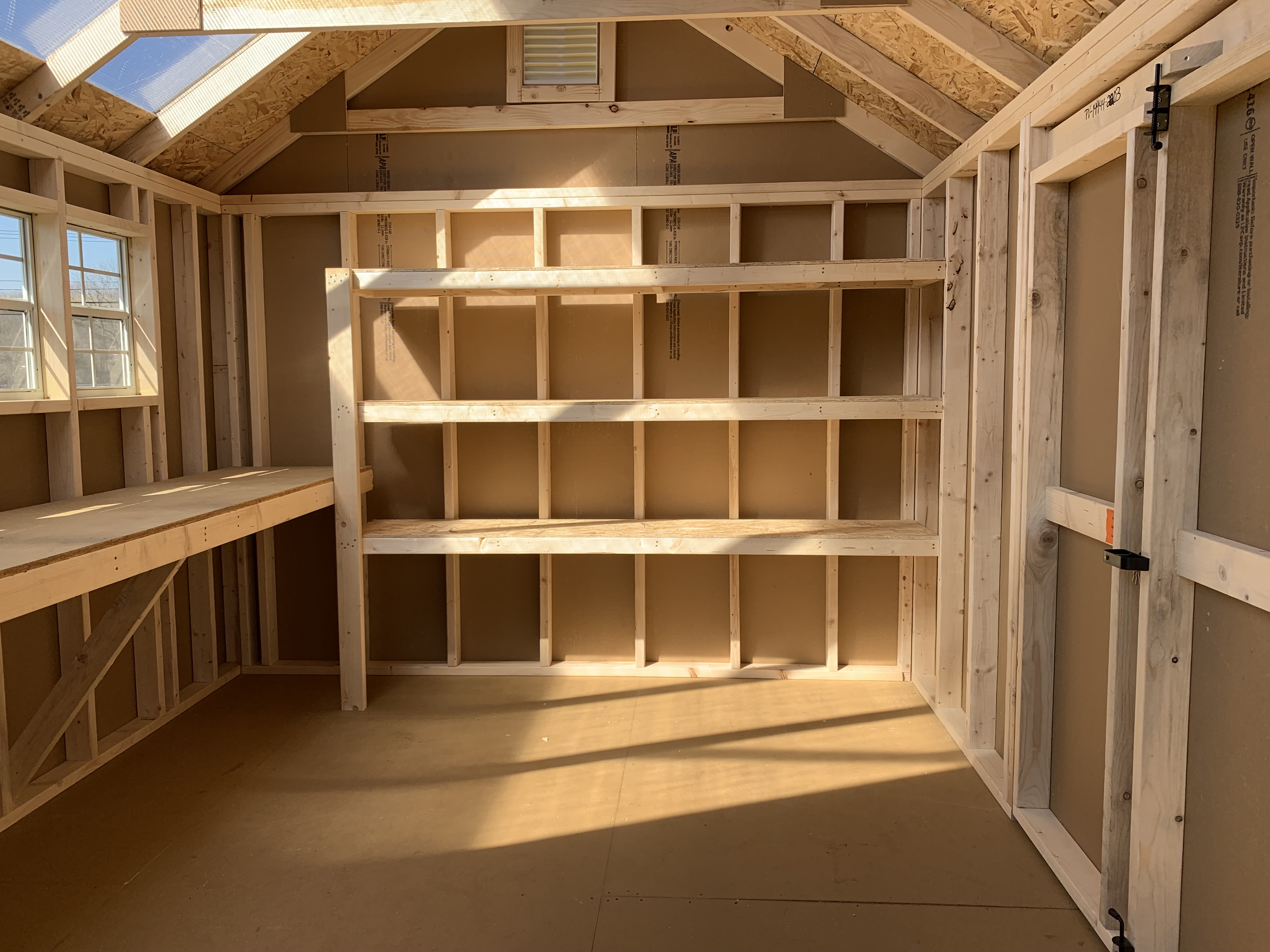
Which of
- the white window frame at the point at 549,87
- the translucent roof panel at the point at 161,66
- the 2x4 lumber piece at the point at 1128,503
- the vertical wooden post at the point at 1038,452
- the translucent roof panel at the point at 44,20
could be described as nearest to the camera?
the 2x4 lumber piece at the point at 1128,503

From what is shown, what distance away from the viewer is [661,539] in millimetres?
4477

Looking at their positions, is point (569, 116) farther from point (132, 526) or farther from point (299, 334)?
point (132, 526)

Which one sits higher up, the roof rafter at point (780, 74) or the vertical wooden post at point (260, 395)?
the roof rafter at point (780, 74)

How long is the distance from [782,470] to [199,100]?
350 centimetres

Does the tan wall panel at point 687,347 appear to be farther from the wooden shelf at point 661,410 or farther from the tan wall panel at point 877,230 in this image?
the tan wall panel at point 877,230

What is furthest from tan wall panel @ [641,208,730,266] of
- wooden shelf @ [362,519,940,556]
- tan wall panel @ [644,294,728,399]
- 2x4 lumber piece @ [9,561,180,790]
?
2x4 lumber piece @ [9,561,180,790]

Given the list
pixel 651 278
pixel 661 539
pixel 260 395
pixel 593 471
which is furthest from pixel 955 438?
pixel 260 395

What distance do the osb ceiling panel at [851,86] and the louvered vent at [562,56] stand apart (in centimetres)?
79

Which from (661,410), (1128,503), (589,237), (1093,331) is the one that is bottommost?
(1128,503)

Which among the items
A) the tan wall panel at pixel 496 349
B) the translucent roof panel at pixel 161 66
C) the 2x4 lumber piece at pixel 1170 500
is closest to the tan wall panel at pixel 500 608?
the tan wall panel at pixel 496 349

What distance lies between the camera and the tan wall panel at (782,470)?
200 inches

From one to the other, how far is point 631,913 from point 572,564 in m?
2.60

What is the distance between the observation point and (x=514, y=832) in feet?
10.8

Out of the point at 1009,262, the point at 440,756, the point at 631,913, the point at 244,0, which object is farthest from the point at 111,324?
the point at 1009,262
